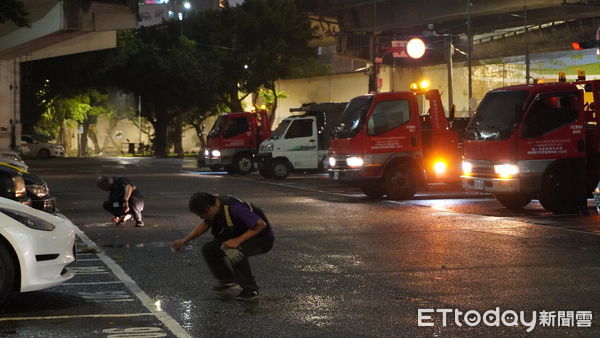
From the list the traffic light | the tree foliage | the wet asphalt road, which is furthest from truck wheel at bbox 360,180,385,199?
the tree foliage

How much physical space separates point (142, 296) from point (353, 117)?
1408 cm

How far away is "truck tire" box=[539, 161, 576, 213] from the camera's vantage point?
1853 cm

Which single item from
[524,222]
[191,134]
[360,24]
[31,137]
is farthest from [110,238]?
[191,134]

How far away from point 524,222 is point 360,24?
35.3m

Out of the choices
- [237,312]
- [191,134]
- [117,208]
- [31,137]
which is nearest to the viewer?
[237,312]

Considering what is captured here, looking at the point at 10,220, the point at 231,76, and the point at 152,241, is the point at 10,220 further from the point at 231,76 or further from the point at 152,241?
the point at 231,76

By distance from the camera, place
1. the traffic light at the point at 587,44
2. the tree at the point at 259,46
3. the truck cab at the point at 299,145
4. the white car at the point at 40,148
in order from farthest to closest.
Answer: the tree at the point at 259,46 < the white car at the point at 40,148 < the truck cab at the point at 299,145 < the traffic light at the point at 587,44

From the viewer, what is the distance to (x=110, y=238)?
15.3 m

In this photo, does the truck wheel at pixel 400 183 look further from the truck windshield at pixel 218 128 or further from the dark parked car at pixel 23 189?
the truck windshield at pixel 218 128

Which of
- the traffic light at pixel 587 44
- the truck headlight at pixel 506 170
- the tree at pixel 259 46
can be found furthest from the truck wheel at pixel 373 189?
the tree at pixel 259 46

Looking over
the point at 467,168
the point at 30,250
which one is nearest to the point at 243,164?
the point at 467,168

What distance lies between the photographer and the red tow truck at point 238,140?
37.0 meters

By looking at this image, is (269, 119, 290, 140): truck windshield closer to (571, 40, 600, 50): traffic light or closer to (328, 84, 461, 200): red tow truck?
(328, 84, 461, 200): red tow truck

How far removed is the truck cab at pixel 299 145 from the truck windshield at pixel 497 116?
13.9 metres
